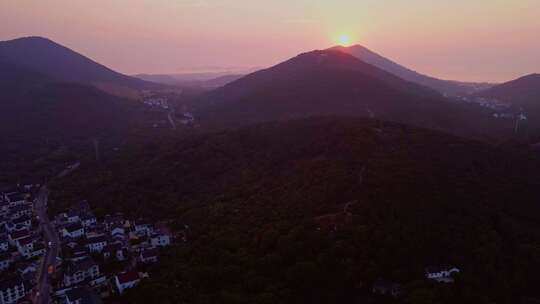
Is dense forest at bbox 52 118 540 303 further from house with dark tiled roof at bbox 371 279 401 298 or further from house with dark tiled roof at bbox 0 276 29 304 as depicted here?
house with dark tiled roof at bbox 0 276 29 304

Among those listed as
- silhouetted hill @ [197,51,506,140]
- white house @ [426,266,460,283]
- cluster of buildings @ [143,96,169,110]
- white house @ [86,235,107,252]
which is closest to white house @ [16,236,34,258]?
white house @ [86,235,107,252]

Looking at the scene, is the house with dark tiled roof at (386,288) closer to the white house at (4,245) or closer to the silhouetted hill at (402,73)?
the white house at (4,245)

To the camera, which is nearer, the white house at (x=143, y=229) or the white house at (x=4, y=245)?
the white house at (x=4, y=245)

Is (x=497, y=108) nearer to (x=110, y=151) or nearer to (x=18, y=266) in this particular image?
(x=110, y=151)

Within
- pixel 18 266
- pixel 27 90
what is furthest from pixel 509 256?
pixel 27 90

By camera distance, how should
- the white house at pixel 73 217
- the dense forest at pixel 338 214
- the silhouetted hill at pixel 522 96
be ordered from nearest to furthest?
the dense forest at pixel 338 214 → the white house at pixel 73 217 → the silhouetted hill at pixel 522 96

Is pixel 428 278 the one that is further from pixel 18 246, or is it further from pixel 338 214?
pixel 18 246

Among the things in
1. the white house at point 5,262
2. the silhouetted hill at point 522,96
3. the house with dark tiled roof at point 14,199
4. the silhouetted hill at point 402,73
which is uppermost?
the silhouetted hill at point 402,73

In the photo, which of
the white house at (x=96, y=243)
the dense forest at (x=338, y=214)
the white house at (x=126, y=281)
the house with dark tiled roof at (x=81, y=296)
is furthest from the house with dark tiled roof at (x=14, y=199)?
the white house at (x=126, y=281)
